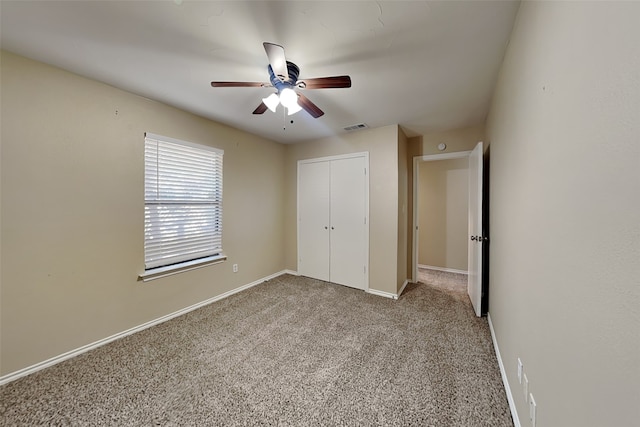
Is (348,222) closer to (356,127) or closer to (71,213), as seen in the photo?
(356,127)

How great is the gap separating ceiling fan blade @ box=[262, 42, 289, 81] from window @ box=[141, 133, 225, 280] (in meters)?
1.75

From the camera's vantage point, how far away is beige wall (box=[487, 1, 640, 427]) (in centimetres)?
51

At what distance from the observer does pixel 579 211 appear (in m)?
0.71

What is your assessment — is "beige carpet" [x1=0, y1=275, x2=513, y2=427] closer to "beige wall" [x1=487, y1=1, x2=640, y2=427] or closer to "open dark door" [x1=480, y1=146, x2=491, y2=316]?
"open dark door" [x1=480, y1=146, x2=491, y2=316]

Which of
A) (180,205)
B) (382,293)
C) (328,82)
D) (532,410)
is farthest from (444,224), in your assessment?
(180,205)

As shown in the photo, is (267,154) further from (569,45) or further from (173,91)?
(569,45)

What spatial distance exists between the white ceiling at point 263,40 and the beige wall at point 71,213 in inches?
9.0

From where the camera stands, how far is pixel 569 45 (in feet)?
2.52

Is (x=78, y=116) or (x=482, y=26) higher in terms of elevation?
(x=482, y=26)

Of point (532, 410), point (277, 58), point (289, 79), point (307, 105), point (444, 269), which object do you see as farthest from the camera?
point (444, 269)

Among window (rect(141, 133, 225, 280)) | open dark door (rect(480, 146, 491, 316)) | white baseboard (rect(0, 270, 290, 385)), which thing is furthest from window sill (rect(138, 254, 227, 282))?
open dark door (rect(480, 146, 491, 316))

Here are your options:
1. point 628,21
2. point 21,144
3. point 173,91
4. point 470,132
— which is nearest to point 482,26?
point 628,21

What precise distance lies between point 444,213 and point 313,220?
268 cm

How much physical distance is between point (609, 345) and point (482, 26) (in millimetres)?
1757
